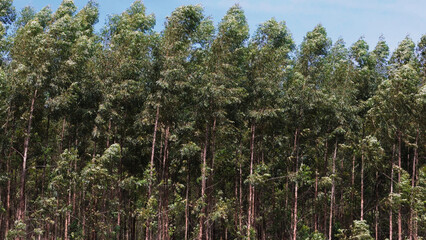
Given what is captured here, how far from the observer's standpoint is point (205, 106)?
1934 cm

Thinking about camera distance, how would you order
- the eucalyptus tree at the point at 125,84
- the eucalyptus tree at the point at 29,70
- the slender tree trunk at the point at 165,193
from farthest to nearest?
the slender tree trunk at the point at 165,193, the eucalyptus tree at the point at 125,84, the eucalyptus tree at the point at 29,70

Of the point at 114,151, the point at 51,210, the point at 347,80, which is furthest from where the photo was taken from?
the point at 347,80

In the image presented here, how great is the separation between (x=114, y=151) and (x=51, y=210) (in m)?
4.01

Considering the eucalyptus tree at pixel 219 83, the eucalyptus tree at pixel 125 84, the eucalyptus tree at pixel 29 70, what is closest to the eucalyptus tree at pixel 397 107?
the eucalyptus tree at pixel 219 83

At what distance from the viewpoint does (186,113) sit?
19.9m

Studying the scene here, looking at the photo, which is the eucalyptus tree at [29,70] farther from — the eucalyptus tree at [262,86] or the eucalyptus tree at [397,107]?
the eucalyptus tree at [397,107]

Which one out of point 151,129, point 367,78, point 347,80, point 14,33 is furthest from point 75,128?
point 367,78

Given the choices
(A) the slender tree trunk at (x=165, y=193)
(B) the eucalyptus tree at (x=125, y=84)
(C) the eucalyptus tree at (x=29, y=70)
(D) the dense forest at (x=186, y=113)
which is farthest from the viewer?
(A) the slender tree trunk at (x=165, y=193)

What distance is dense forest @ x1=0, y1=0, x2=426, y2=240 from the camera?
18328 millimetres

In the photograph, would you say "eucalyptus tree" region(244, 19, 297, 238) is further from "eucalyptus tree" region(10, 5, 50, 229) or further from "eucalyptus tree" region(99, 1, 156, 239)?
"eucalyptus tree" region(10, 5, 50, 229)

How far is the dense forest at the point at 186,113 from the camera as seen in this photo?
18.3m

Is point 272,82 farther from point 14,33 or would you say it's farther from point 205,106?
point 14,33

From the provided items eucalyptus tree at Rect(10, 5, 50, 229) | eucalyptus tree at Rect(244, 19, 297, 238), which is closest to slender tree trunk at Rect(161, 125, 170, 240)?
eucalyptus tree at Rect(244, 19, 297, 238)

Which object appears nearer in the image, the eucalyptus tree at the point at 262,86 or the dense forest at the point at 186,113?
the dense forest at the point at 186,113
